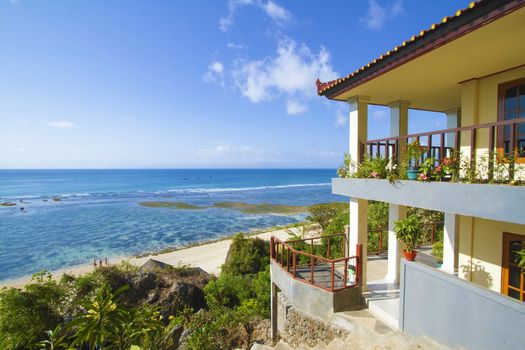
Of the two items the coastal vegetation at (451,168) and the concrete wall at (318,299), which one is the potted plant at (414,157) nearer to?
the coastal vegetation at (451,168)

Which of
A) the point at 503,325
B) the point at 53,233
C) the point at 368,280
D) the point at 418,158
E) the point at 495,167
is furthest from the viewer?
the point at 53,233

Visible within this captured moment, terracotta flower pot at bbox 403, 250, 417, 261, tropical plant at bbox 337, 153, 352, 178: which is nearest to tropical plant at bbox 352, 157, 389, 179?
tropical plant at bbox 337, 153, 352, 178

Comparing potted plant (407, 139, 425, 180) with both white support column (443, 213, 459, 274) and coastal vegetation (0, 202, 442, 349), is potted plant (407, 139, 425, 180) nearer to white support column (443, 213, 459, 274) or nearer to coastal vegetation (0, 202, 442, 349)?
white support column (443, 213, 459, 274)

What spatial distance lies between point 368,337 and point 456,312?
1.90m

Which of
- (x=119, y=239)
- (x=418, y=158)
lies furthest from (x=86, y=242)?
(x=418, y=158)

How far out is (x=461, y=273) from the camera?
19.2ft

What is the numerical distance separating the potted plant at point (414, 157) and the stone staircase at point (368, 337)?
309 centimetres

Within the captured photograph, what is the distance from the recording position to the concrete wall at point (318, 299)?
6312mm

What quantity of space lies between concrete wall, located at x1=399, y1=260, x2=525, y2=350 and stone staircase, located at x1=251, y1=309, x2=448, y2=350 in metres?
0.23

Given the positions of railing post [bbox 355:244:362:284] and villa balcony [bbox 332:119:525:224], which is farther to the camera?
railing post [bbox 355:244:362:284]

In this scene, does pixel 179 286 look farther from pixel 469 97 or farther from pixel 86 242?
pixel 86 242

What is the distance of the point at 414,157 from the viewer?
18.2 ft

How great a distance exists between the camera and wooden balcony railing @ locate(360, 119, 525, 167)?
4.18 metres

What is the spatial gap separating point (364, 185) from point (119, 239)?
28036 mm
